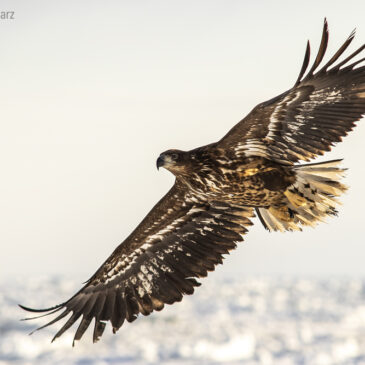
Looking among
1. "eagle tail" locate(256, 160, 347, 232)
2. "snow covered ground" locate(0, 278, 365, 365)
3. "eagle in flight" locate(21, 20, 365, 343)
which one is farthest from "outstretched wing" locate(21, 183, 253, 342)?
"snow covered ground" locate(0, 278, 365, 365)

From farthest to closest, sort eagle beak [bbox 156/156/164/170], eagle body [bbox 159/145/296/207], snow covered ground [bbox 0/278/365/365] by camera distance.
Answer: snow covered ground [bbox 0/278/365/365] < eagle beak [bbox 156/156/164/170] < eagle body [bbox 159/145/296/207]

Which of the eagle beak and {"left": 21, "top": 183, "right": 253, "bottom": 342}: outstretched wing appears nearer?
the eagle beak

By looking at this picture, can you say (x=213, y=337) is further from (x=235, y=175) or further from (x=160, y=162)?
(x=235, y=175)

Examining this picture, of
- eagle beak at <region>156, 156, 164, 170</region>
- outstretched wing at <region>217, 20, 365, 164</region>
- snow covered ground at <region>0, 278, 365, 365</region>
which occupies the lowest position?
snow covered ground at <region>0, 278, 365, 365</region>

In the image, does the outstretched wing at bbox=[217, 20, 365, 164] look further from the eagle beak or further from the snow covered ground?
the snow covered ground

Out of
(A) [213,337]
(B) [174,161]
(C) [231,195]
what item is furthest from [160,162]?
(A) [213,337]
